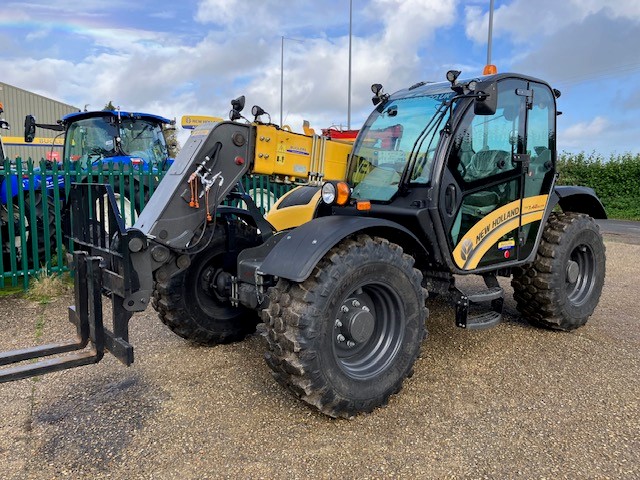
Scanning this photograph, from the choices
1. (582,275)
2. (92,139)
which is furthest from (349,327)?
(92,139)

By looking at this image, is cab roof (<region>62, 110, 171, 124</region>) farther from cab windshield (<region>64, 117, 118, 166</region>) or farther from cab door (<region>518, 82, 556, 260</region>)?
cab door (<region>518, 82, 556, 260</region>)

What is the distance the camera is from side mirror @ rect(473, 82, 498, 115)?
11.8 feet

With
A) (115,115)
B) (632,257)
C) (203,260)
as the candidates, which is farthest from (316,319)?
(632,257)

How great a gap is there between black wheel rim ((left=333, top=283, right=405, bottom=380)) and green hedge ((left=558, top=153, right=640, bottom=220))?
20.2 meters

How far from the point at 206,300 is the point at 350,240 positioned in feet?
5.35

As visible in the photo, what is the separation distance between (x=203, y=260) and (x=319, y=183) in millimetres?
1183

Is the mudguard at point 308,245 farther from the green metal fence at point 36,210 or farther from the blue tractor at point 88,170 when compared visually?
the green metal fence at point 36,210

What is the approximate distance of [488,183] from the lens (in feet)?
14.1

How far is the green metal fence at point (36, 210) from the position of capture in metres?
6.77

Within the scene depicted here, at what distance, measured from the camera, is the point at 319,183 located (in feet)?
13.3

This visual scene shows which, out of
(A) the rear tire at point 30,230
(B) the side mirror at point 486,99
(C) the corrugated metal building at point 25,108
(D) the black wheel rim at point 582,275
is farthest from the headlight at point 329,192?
(C) the corrugated metal building at point 25,108

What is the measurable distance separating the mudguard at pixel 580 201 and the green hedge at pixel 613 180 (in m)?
17.1

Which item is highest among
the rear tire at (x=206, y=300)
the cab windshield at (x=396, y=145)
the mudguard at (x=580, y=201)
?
→ the cab windshield at (x=396, y=145)

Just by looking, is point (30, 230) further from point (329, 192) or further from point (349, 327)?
point (349, 327)
